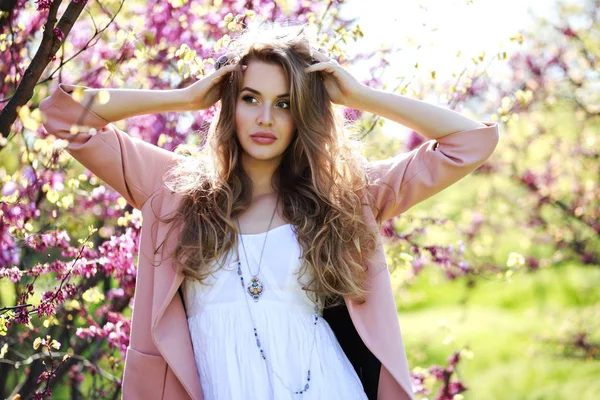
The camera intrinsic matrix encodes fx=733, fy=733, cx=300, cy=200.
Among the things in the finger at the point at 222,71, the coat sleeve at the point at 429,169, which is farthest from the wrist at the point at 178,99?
the coat sleeve at the point at 429,169

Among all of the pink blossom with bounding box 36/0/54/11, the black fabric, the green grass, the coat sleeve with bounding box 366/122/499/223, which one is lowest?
the black fabric

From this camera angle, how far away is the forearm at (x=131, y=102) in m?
2.38

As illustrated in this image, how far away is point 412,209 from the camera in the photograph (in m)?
6.31

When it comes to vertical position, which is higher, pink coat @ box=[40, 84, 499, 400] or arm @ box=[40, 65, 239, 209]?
arm @ box=[40, 65, 239, 209]

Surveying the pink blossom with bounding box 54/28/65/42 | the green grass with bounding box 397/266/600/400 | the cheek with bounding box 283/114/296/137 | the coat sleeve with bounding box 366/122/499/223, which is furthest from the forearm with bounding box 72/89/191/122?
the green grass with bounding box 397/266/600/400

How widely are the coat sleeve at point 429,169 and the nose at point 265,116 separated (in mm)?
407

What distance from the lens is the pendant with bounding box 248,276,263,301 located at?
237 centimetres

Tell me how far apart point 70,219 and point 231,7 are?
52.5 inches

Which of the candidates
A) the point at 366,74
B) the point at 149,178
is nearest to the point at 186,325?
the point at 149,178

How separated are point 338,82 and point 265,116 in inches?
11.7

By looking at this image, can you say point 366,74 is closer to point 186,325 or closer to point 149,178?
point 149,178

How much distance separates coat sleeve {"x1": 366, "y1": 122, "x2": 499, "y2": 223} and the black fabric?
38 centimetres

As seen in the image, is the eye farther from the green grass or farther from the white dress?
the green grass

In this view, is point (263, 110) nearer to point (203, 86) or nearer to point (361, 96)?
point (203, 86)
